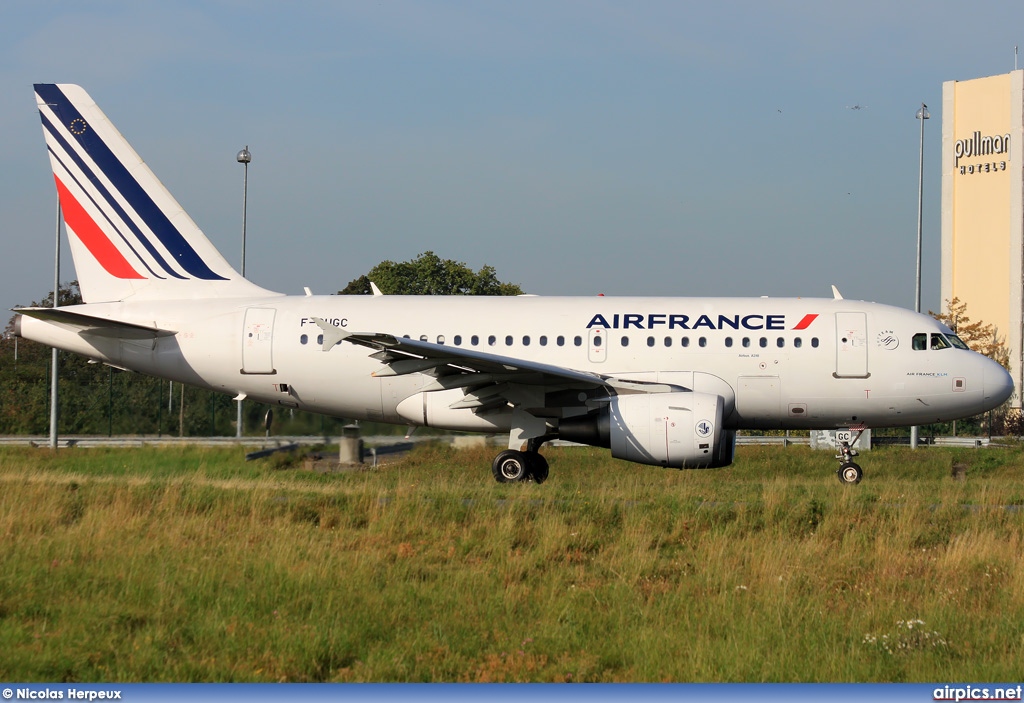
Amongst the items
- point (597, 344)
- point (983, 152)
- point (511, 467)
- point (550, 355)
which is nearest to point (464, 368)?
point (511, 467)

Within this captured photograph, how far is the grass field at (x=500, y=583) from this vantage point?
28.8ft

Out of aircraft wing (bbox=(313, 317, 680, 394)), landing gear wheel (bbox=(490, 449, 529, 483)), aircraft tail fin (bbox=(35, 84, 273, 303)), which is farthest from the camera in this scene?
aircraft tail fin (bbox=(35, 84, 273, 303))

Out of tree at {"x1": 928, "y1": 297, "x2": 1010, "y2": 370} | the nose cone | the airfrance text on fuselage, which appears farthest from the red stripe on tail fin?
tree at {"x1": 928, "y1": 297, "x2": 1010, "y2": 370}

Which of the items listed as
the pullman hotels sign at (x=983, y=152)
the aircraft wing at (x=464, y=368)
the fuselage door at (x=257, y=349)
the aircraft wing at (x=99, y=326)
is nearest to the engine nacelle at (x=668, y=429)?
the aircraft wing at (x=464, y=368)

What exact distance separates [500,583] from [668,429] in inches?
304

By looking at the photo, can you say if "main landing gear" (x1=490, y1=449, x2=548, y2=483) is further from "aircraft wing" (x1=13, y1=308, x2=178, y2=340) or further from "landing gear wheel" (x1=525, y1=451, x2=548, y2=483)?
"aircraft wing" (x1=13, y1=308, x2=178, y2=340)

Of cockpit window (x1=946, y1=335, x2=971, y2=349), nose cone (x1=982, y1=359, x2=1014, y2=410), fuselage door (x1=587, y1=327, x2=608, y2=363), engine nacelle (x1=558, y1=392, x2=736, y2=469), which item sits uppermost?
cockpit window (x1=946, y1=335, x2=971, y2=349)

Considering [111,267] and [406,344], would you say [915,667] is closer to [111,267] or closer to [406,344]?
[406,344]

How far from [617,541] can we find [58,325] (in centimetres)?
1341

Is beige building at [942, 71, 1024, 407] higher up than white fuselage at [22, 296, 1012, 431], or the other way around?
beige building at [942, 71, 1024, 407]

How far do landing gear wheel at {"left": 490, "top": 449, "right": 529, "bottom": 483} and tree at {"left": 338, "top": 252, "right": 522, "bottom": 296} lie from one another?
43.3 meters

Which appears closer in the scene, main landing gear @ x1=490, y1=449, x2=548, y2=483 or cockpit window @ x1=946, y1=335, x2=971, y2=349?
main landing gear @ x1=490, y1=449, x2=548, y2=483

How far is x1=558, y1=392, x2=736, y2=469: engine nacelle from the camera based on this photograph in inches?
717

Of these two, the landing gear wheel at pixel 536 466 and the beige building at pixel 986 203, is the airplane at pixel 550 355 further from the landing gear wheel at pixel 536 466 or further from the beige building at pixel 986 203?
the beige building at pixel 986 203
